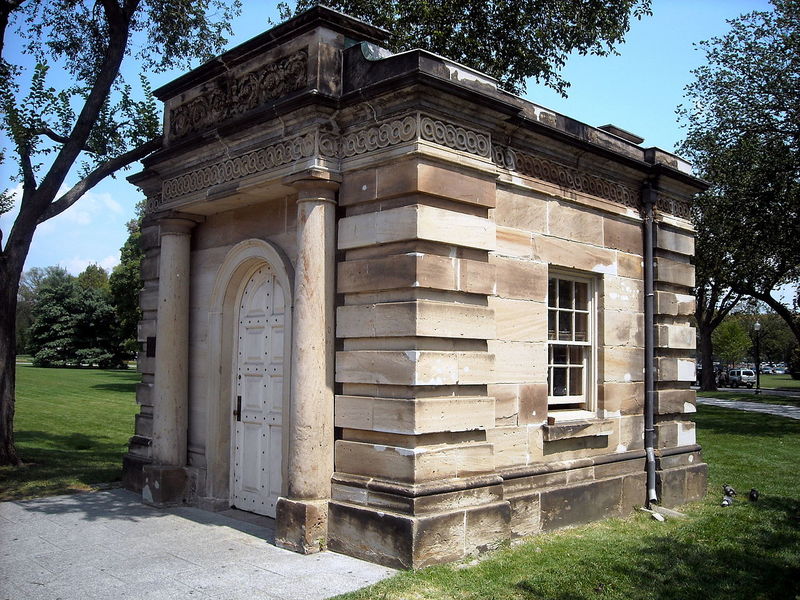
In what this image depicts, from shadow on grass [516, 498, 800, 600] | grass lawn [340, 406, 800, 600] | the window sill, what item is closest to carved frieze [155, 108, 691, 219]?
the window sill

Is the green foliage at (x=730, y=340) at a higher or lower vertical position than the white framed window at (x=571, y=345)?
higher

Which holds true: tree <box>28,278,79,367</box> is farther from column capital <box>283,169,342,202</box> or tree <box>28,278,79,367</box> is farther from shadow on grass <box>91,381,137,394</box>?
column capital <box>283,169,342,202</box>

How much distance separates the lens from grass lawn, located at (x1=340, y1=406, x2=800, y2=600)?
625 cm

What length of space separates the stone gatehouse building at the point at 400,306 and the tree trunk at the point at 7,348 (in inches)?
130

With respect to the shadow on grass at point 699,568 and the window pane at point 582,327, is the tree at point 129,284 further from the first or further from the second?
the shadow on grass at point 699,568

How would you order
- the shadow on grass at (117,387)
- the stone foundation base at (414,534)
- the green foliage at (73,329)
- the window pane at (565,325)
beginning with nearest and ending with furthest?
the stone foundation base at (414,534), the window pane at (565,325), the shadow on grass at (117,387), the green foliage at (73,329)

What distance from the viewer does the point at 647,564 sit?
7184mm

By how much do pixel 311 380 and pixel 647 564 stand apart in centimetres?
371

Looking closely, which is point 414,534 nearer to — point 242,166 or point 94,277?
point 242,166

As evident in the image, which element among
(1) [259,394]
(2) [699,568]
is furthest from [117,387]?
(2) [699,568]

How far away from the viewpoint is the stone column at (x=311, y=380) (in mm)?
7363

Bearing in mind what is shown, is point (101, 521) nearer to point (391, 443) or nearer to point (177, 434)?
point (177, 434)

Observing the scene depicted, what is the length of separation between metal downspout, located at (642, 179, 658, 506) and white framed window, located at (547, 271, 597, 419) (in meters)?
1.14

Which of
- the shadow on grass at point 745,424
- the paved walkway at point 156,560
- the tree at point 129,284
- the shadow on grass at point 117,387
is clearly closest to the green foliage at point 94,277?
the tree at point 129,284
